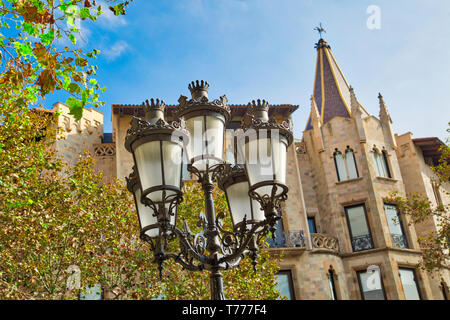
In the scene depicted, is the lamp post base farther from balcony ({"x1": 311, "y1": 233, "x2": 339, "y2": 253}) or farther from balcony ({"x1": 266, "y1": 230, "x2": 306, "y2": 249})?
balcony ({"x1": 311, "y1": 233, "x2": 339, "y2": 253})

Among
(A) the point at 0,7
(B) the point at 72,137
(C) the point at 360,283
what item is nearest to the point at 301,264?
(C) the point at 360,283

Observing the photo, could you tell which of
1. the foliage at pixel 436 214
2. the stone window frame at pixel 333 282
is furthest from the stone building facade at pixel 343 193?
the foliage at pixel 436 214

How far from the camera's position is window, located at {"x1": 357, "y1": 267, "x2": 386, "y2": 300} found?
24.2 meters

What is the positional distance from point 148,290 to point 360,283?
460 inches

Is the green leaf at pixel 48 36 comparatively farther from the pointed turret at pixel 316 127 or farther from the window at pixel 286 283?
the pointed turret at pixel 316 127

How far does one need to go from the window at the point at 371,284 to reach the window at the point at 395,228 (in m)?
1.81

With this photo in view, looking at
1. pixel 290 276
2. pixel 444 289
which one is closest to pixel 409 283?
pixel 444 289

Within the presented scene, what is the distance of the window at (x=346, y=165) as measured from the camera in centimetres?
2695

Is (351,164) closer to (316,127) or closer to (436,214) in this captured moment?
(316,127)

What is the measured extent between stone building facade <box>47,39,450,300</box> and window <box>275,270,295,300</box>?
0.05 metres

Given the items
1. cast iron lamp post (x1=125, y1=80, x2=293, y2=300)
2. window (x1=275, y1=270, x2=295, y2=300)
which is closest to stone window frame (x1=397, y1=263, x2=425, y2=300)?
window (x1=275, y1=270, x2=295, y2=300)

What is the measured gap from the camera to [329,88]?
30.1 meters

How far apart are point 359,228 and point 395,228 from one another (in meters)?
1.70
